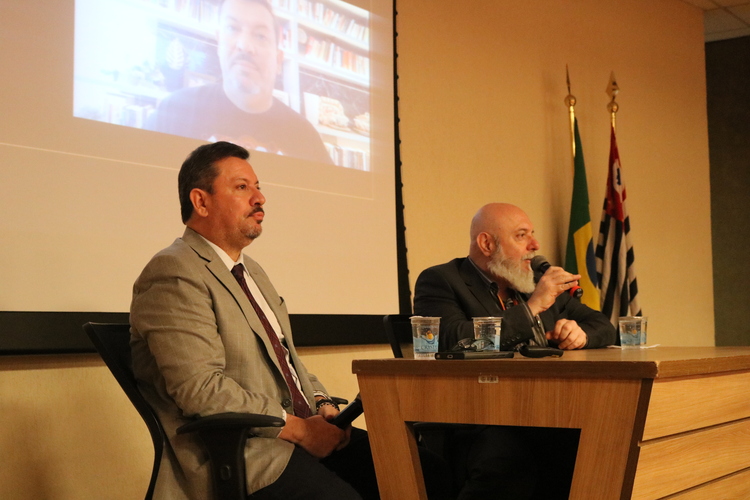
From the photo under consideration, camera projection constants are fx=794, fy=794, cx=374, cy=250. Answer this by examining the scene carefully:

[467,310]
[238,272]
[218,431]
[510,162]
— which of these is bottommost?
[218,431]

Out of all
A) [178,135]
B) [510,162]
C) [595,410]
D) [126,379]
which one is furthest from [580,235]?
[126,379]

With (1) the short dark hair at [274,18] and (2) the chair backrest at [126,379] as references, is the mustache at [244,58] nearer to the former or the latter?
(1) the short dark hair at [274,18]

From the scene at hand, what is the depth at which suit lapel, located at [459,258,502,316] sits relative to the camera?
272 centimetres

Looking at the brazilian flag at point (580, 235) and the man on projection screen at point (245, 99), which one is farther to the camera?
the brazilian flag at point (580, 235)

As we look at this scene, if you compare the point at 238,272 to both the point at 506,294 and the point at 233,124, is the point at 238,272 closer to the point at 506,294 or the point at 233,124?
the point at 506,294

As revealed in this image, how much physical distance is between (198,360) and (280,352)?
35cm

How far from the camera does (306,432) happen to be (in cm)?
191

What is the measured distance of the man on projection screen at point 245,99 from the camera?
312cm

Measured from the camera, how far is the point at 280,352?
2.12 meters

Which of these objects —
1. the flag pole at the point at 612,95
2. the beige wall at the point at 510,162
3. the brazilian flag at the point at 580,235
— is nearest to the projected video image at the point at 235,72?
the beige wall at the point at 510,162

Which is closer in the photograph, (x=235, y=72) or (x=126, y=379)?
(x=126, y=379)

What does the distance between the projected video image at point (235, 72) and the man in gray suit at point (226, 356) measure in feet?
2.82

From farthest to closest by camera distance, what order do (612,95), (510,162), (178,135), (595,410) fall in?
(612,95) < (510,162) < (178,135) < (595,410)

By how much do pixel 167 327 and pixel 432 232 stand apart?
2591mm
